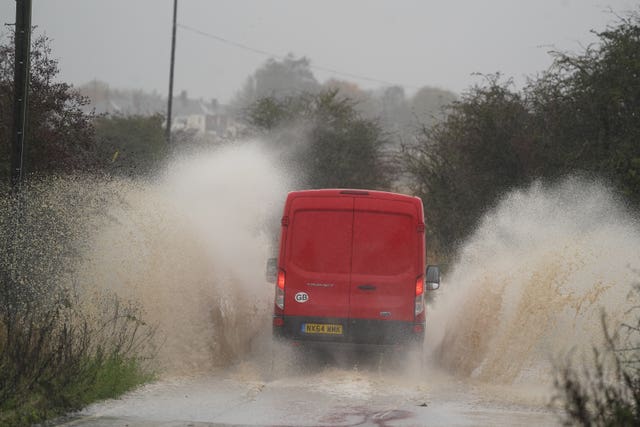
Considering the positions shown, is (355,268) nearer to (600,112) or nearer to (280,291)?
(280,291)

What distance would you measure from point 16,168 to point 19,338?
14.8ft

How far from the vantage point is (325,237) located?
47.9 ft

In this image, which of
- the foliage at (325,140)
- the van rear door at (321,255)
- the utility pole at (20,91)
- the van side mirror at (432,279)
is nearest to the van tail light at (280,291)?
the van rear door at (321,255)

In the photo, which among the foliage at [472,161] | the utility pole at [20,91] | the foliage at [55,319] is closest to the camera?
the foliage at [55,319]

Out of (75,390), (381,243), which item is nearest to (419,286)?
(381,243)

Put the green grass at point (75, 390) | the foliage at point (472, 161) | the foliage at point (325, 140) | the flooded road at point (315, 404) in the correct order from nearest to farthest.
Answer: the green grass at point (75, 390)
the flooded road at point (315, 404)
the foliage at point (472, 161)
the foliage at point (325, 140)

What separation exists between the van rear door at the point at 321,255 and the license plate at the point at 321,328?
0.13m

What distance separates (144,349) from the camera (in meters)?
14.9

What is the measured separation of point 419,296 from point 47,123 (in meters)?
8.80

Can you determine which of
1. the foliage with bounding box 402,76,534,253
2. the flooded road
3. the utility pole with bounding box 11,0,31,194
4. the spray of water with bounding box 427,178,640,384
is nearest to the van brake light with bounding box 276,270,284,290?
the flooded road

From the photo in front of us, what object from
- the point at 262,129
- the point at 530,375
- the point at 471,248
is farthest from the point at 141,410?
the point at 262,129

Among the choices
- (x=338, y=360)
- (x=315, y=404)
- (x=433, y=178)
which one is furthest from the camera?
(x=433, y=178)

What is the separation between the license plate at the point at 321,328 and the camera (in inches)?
573

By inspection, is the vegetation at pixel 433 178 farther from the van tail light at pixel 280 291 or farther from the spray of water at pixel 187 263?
the van tail light at pixel 280 291
